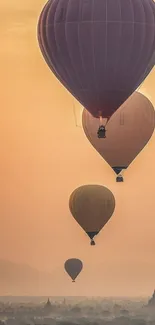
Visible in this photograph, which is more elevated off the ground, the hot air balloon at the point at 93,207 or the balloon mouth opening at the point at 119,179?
the balloon mouth opening at the point at 119,179

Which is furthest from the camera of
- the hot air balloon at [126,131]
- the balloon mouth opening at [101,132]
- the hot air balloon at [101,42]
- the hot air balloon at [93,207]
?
the hot air balloon at [93,207]

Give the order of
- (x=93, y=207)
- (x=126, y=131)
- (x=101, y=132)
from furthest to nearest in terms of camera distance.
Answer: (x=93, y=207), (x=126, y=131), (x=101, y=132)

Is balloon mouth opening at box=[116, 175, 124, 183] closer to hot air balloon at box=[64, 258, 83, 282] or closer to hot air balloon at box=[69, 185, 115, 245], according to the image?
hot air balloon at box=[69, 185, 115, 245]

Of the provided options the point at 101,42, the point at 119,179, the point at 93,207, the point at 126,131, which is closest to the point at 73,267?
the point at 93,207

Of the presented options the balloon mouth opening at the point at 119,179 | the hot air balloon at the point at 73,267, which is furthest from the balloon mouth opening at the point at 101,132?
the hot air balloon at the point at 73,267

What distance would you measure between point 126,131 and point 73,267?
32.6 inches

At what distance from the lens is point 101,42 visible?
328 centimetres

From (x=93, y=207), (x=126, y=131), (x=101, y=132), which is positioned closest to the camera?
(x=101, y=132)

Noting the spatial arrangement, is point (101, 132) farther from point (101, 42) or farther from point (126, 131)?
point (101, 42)

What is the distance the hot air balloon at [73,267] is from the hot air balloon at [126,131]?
1.85 feet

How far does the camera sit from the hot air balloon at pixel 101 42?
3270mm

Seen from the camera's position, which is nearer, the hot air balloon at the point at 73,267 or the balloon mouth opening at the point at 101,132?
the balloon mouth opening at the point at 101,132

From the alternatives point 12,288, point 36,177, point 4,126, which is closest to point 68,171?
point 36,177

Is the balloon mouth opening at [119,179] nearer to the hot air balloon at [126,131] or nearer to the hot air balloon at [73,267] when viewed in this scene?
the hot air balloon at [126,131]
